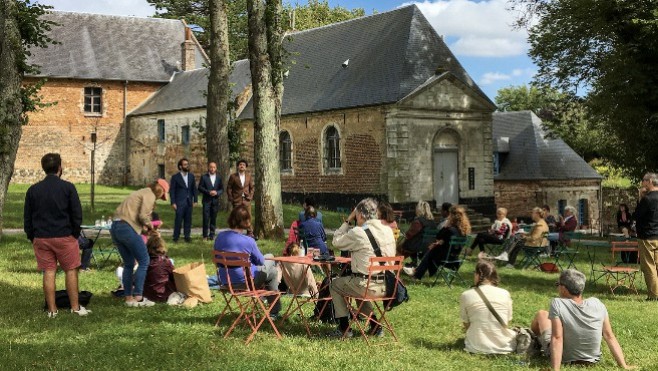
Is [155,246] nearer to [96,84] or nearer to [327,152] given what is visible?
[327,152]

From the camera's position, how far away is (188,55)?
4138 cm

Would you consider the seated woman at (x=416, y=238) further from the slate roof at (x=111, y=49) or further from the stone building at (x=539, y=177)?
the slate roof at (x=111, y=49)

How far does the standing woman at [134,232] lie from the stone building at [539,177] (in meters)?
26.3

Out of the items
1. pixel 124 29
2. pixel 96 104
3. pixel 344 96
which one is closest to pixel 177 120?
pixel 96 104

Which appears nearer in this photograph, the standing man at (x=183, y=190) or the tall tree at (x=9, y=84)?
the tall tree at (x=9, y=84)

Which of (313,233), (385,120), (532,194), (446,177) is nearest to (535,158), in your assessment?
(532,194)

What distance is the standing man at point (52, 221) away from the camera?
7.56 meters

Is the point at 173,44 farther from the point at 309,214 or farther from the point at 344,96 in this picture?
the point at 309,214

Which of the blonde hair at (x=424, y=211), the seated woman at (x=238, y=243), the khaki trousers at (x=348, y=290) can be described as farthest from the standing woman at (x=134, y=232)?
the blonde hair at (x=424, y=211)

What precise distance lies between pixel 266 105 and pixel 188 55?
91.9ft

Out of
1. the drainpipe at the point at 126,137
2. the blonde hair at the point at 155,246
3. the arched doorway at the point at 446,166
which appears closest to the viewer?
the blonde hair at the point at 155,246

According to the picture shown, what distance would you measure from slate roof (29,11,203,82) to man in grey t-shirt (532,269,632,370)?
3630 cm

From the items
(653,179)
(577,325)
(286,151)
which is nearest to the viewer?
(577,325)

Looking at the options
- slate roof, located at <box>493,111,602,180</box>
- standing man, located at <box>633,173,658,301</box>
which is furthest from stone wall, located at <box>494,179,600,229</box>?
standing man, located at <box>633,173,658,301</box>
